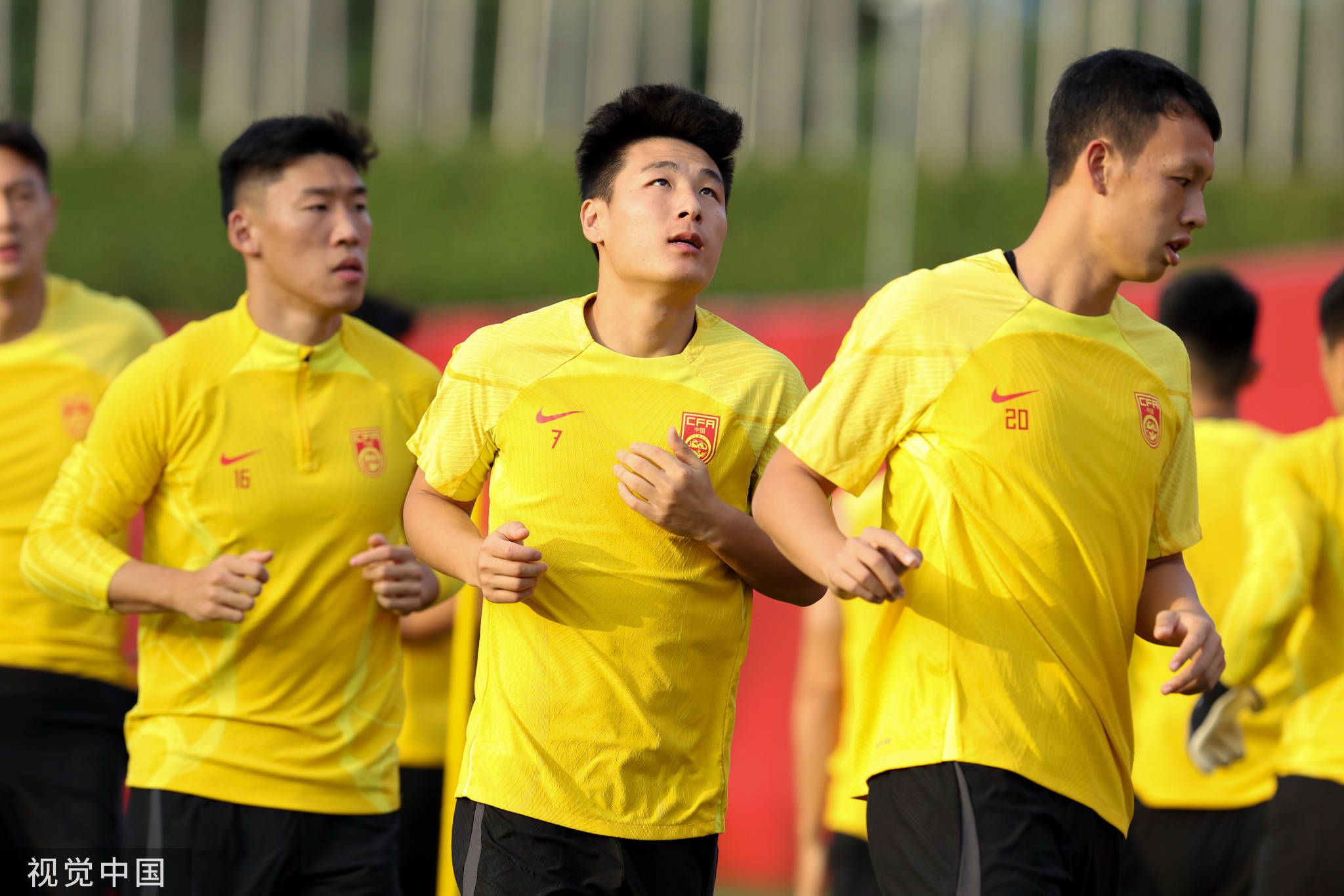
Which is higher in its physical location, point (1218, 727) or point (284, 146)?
point (284, 146)

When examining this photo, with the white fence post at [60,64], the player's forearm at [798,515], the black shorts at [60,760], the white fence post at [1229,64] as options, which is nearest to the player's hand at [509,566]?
the player's forearm at [798,515]

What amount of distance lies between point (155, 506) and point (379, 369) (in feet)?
2.57

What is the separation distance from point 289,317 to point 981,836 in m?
2.78

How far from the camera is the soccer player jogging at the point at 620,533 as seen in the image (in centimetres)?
389

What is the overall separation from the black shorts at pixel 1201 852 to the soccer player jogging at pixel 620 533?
8.82 feet

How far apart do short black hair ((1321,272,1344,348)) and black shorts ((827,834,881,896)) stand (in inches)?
96.7

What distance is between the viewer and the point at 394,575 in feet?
15.9

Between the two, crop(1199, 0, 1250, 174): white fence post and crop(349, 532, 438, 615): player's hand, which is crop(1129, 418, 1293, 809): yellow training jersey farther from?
crop(1199, 0, 1250, 174): white fence post

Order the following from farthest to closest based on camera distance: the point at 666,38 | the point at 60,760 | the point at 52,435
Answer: the point at 666,38, the point at 52,435, the point at 60,760

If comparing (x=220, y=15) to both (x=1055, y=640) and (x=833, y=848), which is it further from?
(x=1055, y=640)

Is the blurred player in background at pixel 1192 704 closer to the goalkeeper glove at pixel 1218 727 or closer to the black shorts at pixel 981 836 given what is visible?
the goalkeeper glove at pixel 1218 727

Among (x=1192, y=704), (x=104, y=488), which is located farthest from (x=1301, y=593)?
(x=104, y=488)

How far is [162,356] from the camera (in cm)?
503

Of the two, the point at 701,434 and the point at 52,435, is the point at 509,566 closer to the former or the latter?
the point at 701,434
